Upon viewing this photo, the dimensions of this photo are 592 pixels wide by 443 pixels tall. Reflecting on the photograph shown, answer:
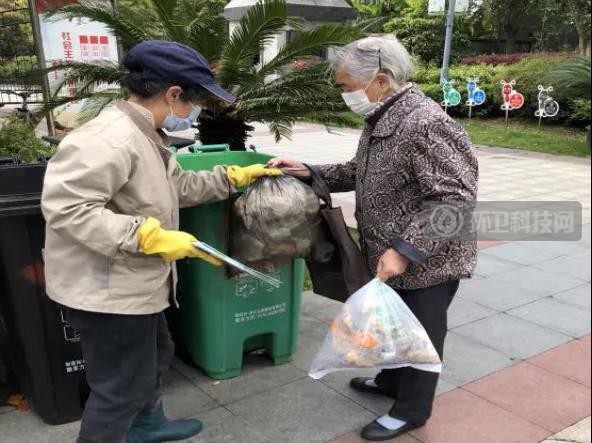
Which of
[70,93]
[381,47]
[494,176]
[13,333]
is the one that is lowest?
[494,176]

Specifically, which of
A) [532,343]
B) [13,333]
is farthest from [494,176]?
[13,333]

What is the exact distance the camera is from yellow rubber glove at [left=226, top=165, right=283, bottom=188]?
8.29 feet

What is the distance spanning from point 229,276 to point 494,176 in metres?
6.94

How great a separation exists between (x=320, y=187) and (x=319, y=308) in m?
1.63

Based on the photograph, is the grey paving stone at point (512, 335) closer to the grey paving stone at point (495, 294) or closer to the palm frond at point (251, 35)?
the grey paving stone at point (495, 294)

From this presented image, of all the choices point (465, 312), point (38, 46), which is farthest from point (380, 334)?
point (38, 46)

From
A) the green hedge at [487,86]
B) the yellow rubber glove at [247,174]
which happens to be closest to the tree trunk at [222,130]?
the yellow rubber glove at [247,174]

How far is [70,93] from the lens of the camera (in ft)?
15.6

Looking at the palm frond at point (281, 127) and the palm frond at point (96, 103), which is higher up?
the palm frond at point (96, 103)

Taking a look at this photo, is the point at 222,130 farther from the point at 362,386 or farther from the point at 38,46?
the point at 362,386

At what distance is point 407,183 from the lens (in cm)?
224

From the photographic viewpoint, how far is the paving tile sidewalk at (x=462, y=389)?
2607 mm

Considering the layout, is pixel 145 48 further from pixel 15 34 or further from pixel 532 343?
pixel 15 34

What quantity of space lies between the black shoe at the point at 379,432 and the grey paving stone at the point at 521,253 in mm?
2863
